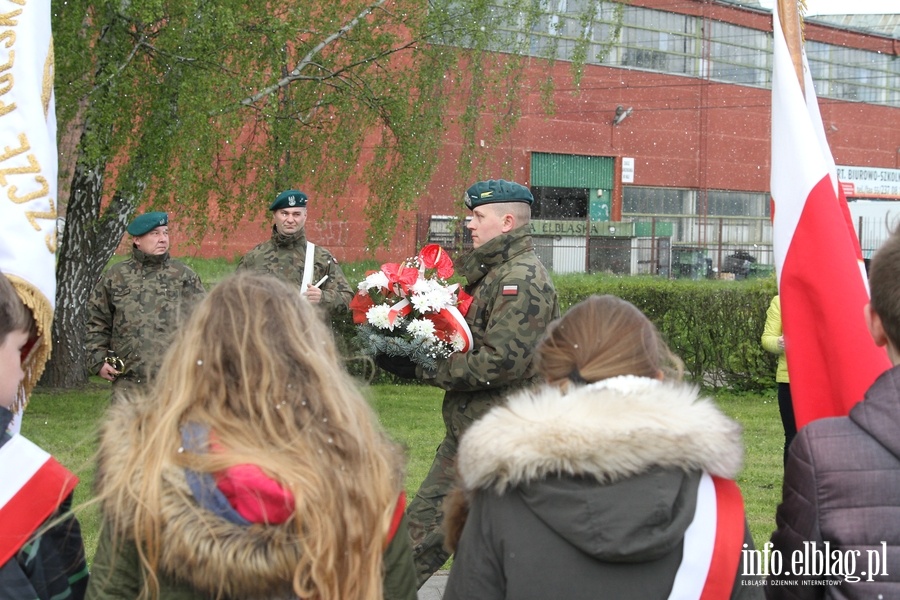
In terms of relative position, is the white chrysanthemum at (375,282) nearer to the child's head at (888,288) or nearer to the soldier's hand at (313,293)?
the soldier's hand at (313,293)

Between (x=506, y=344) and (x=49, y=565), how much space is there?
253 cm

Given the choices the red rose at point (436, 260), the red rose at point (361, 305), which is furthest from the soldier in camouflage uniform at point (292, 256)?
the red rose at point (436, 260)

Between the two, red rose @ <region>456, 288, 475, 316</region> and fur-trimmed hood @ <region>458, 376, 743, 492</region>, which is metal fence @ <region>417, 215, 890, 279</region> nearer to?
red rose @ <region>456, 288, 475, 316</region>

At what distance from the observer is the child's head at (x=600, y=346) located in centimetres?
247

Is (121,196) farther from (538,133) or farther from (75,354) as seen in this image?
(538,133)

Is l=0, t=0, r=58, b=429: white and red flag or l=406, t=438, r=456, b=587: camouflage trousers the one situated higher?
l=0, t=0, r=58, b=429: white and red flag

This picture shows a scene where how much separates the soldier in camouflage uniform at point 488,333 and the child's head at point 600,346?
1.99 m

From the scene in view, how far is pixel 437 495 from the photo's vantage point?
4.62 metres

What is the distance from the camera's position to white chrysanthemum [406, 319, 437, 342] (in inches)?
187

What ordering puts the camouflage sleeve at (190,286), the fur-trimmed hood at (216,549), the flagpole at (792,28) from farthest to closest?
the camouflage sleeve at (190,286), the flagpole at (792,28), the fur-trimmed hood at (216,549)

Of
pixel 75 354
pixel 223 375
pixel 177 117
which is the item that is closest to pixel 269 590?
pixel 223 375

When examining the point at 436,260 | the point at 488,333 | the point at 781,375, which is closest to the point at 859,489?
the point at 488,333

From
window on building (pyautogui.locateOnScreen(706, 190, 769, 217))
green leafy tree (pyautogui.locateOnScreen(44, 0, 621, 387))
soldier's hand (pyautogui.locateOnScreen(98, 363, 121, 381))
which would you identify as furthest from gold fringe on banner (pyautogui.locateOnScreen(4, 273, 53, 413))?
window on building (pyautogui.locateOnScreen(706, 190, 769, 217))

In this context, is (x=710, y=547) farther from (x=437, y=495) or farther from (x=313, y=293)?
(x=313, y=293)
